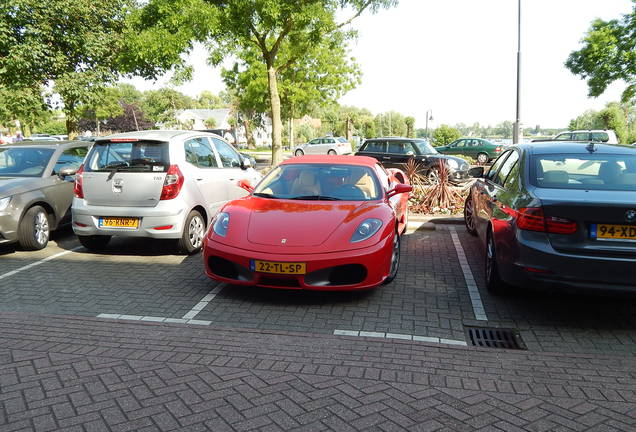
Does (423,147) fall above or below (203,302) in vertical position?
above

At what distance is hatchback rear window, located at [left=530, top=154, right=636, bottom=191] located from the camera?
4.30 meters

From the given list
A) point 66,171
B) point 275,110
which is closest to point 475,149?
point 275,110

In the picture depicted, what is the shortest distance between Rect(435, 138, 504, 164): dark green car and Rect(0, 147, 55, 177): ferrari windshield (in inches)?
886

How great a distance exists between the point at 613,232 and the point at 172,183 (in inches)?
194

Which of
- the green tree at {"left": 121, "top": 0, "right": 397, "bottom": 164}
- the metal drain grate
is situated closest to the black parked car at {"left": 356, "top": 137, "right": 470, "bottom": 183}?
the green tree at {"left": 121, "top": 0, "right": 397, "bottom": 164}

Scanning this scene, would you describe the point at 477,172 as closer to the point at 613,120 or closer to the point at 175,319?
the point at 175,319

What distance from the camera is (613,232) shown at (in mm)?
3797

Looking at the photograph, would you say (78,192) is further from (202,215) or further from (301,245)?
(301,245)

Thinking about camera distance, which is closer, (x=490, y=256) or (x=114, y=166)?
(x=490, y=256)

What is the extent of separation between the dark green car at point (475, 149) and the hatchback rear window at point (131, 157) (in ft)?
74.3

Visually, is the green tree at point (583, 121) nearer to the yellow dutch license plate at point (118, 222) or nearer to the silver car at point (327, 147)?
the silver car at point (327, 147)

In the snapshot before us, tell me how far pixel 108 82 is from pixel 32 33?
2444mm

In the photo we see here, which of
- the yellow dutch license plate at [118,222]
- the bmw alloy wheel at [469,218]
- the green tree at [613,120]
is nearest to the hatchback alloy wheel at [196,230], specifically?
the yellow dutch license plate at [118,222]

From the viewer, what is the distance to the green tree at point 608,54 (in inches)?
981
